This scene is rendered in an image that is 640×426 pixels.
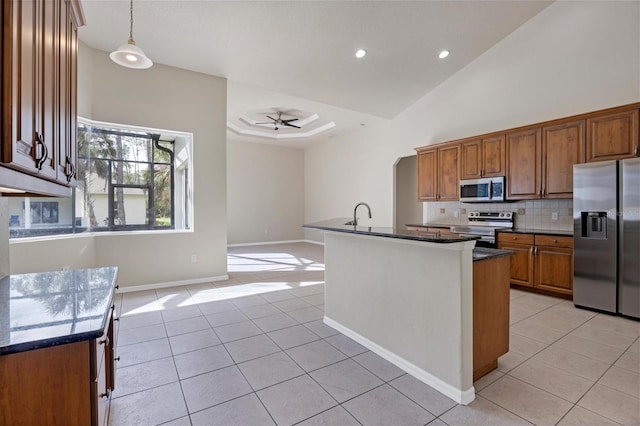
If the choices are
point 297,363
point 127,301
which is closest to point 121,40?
point 127,301

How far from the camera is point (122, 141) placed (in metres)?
4.39

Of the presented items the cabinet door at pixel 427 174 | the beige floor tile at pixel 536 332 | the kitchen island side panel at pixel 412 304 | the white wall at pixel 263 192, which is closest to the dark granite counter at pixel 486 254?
the kitchen island side panel at pixel 412 304

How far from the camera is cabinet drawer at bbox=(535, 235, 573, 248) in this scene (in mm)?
3828

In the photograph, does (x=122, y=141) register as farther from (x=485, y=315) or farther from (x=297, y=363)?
(x=485, y=315)

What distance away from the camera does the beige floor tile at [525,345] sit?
257 centimetres

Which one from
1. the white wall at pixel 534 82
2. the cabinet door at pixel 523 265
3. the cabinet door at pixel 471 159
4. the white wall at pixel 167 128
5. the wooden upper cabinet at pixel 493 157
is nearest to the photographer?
the white wall at pixel 534 82

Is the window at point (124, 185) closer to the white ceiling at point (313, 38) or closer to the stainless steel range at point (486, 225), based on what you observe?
the white ceiling at point (313, 38)

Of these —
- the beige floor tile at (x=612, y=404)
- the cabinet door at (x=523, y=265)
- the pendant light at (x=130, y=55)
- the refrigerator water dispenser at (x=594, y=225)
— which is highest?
the pendant light at (x=130, y=55)

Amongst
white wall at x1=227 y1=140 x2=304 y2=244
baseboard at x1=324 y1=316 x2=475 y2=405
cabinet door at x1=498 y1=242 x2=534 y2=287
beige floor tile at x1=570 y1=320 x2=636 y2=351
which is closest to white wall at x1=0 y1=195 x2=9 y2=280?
baseboard at x1=324 y1=316 x2=475 y2=405

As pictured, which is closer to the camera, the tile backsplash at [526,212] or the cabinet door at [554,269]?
the cabinet door at [554,269]

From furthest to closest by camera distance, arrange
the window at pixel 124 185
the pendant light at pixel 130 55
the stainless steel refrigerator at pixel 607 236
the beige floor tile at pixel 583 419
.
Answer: the window at pixel 124 185 → the stainless steel refrigerator at pixel 607 236 → the pendant light at pixel 130 55 → the beige floor tile at pixel 583 419

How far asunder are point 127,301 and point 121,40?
10.9ft

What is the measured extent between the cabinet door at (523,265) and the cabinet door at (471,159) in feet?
4.20

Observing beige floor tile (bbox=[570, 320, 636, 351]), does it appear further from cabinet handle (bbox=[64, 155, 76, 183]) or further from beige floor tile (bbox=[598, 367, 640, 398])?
cabinet handle (bbox=[64, 155, 76, 183])
